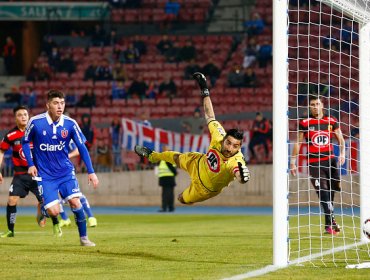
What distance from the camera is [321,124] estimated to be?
1642 cm

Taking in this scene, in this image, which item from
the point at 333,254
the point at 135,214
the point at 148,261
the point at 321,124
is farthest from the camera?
the point at 135,214

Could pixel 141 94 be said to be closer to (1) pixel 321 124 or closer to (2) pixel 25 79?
(2) pixel 25 79

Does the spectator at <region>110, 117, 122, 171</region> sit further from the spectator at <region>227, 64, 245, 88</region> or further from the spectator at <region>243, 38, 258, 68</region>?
the spectator at <region>243, 38, 258, 68</region>

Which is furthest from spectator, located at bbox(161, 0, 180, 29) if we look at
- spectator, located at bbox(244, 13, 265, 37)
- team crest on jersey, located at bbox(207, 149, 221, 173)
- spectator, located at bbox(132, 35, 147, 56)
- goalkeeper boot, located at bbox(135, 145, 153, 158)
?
team crest on jersey, located at bbox(207, 149, 221, 173)

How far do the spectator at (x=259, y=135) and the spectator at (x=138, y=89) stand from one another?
6.08m

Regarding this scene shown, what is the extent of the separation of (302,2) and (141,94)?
687 cm

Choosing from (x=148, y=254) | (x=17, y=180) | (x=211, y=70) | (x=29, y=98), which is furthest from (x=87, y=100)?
(x=148, y=254)

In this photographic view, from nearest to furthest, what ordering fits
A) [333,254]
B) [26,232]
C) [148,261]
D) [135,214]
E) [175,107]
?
[148,261] → [333,254] → [26,232] → [135,214] → [175,107]

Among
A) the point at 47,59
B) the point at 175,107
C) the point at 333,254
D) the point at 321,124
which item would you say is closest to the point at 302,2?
the point at 175,107

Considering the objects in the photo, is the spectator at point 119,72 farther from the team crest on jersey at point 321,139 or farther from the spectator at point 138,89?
the team crest on jersey at point 321,139

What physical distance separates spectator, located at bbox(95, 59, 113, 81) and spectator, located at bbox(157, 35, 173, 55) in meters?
2.20

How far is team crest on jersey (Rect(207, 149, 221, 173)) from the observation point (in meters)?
12.1

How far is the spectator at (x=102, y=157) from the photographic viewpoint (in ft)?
102

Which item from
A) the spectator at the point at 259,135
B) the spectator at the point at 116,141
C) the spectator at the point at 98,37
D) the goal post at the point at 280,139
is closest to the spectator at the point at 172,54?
the spectator at the point at 98,37
